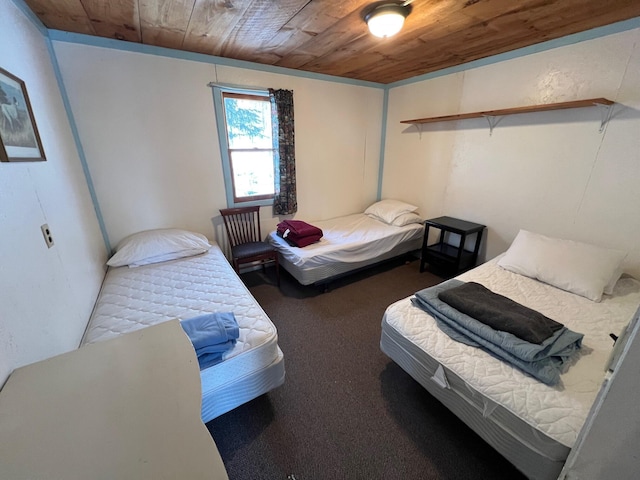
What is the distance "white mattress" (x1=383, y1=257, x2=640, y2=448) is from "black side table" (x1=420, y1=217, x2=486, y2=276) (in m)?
0.76

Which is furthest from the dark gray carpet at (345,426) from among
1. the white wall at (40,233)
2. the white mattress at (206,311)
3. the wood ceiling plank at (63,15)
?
the wood ceiling plank at (63,15)

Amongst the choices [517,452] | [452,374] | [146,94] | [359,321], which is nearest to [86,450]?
[452,374]

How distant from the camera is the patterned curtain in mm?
2797

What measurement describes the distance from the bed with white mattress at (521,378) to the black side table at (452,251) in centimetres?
94

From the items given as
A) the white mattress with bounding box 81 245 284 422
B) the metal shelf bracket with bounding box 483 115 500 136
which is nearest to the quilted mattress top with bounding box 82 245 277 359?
the white mattress with bounding box 81 245 284 422

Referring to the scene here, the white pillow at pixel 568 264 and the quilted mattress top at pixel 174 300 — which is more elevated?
the white pillow at pixel 568 264

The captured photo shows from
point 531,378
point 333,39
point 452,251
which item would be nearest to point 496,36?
point 333,39

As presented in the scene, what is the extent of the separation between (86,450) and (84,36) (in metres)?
2.83

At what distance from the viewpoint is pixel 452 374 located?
1213 mm

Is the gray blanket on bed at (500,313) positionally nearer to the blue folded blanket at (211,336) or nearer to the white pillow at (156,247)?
the blue folded blanket at (211,336)

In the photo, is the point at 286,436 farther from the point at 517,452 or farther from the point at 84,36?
the point at 84,36

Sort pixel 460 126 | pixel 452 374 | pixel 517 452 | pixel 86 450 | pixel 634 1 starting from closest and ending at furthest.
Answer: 1. pixel 86 450
2. pixel 517 452
3. pixel 452 374
4. pixel 634 1
5. pixel 460 126

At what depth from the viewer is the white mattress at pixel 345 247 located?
253 centimetres

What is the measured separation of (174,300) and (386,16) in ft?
7.68
